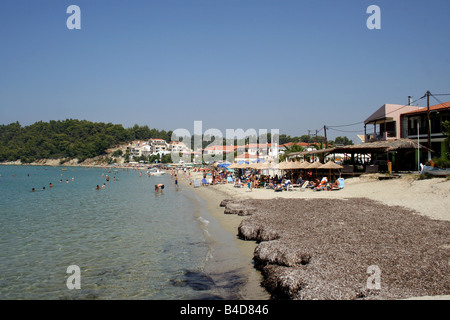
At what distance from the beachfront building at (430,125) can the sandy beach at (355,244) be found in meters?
12.2

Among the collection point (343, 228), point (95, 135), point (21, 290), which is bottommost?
point (21, 290)

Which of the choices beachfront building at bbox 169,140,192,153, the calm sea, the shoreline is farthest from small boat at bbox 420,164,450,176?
beachfront building at bbox 169,140,192,153

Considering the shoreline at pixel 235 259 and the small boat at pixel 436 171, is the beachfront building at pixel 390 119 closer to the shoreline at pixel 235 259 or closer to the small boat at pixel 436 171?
the small boat at pixel 436 171

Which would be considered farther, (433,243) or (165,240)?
(165,240)

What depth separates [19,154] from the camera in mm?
170750

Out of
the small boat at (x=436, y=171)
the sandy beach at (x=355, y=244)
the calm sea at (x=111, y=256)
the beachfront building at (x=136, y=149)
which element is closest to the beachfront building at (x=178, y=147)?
the beachfront building at (x=136, y=149)

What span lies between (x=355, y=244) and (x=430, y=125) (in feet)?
83.4

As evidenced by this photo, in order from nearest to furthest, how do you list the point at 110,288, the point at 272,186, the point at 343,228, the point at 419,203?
the point at 110,288 → the point at 343,228 → the point at 419,203 → the point at 272,186

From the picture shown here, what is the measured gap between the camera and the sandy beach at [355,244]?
594 centimetres

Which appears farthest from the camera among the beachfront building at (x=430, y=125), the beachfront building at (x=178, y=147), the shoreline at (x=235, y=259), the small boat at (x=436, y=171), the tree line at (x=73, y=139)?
the tree line at (x=73, y=139)

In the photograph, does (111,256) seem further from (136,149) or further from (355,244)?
(136,149)

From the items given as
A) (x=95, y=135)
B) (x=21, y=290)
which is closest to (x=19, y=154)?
(x=95, y=135)

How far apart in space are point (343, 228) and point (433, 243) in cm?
271
